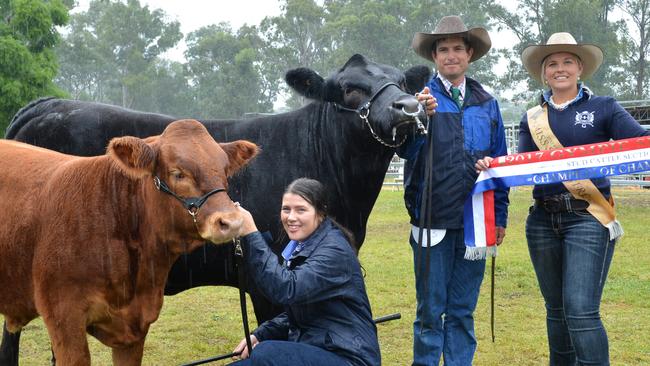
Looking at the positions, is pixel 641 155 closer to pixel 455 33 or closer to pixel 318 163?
pixel 455 33

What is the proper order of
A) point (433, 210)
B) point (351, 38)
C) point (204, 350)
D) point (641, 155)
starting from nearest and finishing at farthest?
point (641, 155) < point (433, 210) < point (204, 350) < point (351, 38)

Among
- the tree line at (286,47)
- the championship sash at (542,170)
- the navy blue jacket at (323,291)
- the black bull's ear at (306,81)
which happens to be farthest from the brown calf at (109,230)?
the tree line at (286,47)

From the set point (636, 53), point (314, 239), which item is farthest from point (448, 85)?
point (636, 53)

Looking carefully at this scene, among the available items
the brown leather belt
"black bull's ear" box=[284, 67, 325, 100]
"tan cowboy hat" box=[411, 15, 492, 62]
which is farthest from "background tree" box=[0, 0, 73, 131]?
Answer: the brown leather belt

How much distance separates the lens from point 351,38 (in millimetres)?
46500

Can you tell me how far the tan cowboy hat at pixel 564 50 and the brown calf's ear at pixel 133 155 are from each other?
88.4 inches

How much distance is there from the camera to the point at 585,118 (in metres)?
3.80

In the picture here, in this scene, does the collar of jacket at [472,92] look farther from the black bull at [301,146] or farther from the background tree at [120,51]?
the background tree at [120,51]

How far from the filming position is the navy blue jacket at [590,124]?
3760 millimetres

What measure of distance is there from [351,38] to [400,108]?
143ft

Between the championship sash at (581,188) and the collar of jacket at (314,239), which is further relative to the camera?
the championship sash at (581,188)

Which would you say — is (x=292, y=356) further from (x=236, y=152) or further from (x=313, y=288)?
(x=236, y=152)

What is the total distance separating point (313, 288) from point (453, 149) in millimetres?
1422

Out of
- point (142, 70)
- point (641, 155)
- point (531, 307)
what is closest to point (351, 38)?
point (142, 70)
